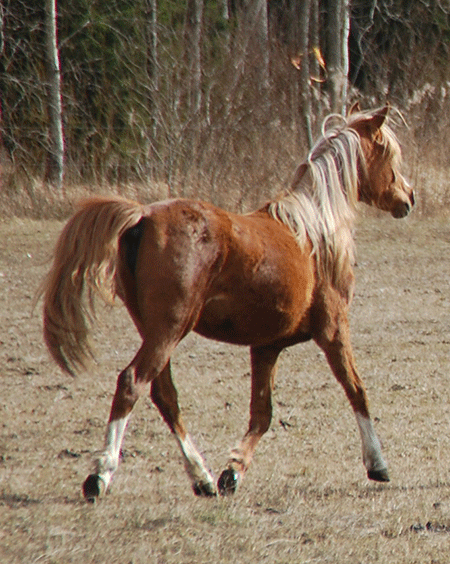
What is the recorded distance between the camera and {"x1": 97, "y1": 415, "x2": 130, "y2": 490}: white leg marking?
14.2 ft

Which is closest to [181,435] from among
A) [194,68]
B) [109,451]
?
[109,451]

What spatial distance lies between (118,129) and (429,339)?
1037 centimetres

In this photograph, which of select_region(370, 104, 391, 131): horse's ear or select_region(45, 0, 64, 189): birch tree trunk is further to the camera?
select_region(45, 0, 64, 189): birch tree trunk

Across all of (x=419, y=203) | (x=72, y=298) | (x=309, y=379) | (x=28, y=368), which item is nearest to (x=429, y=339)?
(x=309, y=379)

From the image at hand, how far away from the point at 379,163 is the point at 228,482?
6.32 feet

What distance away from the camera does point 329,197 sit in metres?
5.28

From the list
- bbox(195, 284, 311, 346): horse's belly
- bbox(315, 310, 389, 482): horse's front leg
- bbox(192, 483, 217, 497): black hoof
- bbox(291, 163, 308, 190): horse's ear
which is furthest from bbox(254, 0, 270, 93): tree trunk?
bbox(192, 483, 217, 497): black hoof

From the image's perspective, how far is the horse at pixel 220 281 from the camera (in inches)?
171

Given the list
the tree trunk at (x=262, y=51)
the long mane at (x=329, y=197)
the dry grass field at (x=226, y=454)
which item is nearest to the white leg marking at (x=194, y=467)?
the dry grass field at (x=226, y=454)

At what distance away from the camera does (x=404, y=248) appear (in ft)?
43.2

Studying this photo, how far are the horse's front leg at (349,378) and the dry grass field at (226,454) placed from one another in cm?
15

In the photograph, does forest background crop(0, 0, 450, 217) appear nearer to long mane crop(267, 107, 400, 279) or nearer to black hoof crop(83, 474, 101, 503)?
long mane crop(267, 107, 400, 279)

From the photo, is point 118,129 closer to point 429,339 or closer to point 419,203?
point 419,203

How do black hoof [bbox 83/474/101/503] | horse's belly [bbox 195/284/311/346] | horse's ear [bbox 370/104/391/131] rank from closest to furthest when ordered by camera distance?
1. black hoof [bbox 83/474/101/503]
2. horse's belly [bbox 195/284/311/346]
3. horse's ear [bbox 370/104/391/131]
